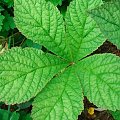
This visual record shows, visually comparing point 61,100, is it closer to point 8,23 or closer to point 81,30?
point 81,30

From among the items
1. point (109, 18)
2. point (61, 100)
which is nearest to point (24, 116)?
point (61, 100)

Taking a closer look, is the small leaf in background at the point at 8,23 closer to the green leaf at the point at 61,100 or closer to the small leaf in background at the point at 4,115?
the small leaf in background at the point at 4,115

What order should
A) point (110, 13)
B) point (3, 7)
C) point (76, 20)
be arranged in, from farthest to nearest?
point (3, 7)
point (76, 20)
point (110, 13)

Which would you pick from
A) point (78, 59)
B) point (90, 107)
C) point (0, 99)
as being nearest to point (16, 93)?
point (0, 99)

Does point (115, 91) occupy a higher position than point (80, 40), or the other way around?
point (80, 40)

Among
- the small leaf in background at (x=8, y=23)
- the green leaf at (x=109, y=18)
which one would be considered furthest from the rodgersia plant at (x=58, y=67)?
the small leaf in background at (x=8, y=23)

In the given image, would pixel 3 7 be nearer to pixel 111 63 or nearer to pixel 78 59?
pixel 78 59

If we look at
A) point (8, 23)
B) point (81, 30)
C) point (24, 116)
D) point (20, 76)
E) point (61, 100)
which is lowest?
point (24, 116)
